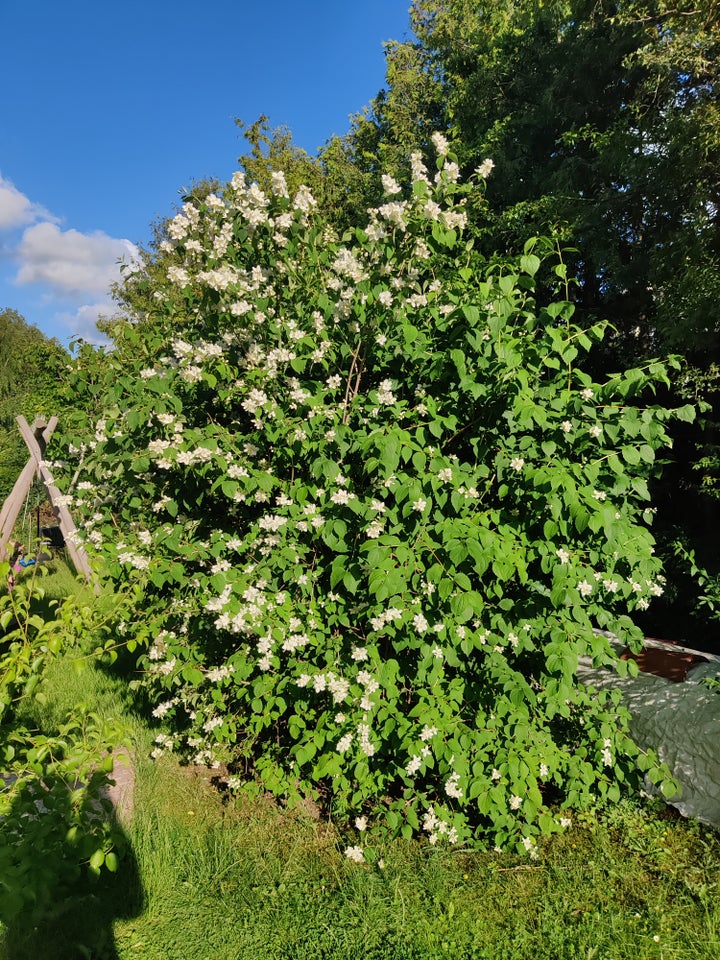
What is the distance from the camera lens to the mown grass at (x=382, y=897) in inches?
93.5

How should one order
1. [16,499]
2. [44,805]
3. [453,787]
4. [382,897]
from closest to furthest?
[44,805] → [382,897] → [453,787] → [16,499]

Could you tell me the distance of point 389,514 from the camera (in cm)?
257

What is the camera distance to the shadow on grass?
2.40 metres

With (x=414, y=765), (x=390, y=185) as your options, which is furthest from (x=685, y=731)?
(x=390, y=185)

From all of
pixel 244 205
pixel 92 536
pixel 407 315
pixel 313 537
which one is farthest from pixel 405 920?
pixel 244 205

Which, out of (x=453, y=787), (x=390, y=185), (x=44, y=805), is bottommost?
(x=453, y=787)

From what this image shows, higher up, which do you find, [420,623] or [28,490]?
[28,490]

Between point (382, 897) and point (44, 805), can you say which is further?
point (382, 897)

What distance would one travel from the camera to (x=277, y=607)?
2.75 metres

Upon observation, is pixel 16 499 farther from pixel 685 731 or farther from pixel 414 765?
pixel 685 731

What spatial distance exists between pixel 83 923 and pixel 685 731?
10.2ft

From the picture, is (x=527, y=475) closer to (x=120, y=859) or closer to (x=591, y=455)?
(x=591, y=455)

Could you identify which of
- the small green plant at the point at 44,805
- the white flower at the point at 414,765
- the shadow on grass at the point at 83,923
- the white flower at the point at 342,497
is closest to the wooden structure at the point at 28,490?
the shadow on grass at the point at 83,923

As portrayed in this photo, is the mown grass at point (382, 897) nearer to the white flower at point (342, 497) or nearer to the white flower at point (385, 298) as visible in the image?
the white flower at point (342, 497)
